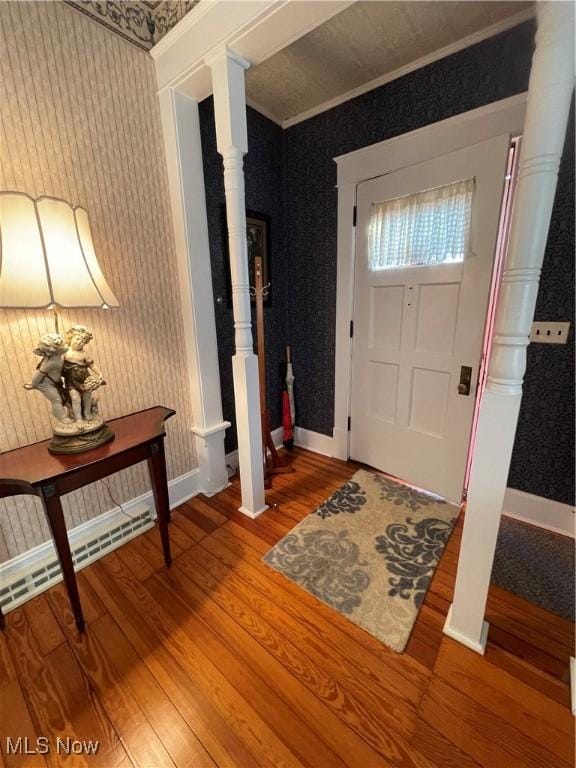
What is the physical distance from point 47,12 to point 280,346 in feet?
6.61

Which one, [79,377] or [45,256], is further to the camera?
[79,377]

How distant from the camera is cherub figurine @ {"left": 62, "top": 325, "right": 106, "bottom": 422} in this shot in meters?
1.19

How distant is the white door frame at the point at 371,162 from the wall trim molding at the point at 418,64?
1.00ft

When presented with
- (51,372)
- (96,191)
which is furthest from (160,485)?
(96,191)

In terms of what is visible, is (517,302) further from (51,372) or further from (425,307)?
(51,372)

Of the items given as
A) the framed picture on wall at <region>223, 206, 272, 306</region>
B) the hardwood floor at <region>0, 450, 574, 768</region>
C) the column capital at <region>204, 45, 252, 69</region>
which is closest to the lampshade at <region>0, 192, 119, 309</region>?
the column capital at <region>204, 45, 252, 69</region>

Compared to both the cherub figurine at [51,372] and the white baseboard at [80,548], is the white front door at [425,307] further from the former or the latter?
the cherub figurine at [51,372]

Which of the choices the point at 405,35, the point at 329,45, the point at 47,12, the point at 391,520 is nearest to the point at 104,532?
the point at 391,520

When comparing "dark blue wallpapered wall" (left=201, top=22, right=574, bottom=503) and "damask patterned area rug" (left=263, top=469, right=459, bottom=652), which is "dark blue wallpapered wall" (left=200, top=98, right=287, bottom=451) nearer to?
"dark blue wallpapered wall" (left=201, top=22, right=574, bottom=503)

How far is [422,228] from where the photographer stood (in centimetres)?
181

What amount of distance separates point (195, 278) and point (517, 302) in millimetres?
1503

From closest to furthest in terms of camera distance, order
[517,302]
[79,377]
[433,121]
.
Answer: [517,302], [79,377], [433,121]

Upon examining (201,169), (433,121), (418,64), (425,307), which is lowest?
(425,307)

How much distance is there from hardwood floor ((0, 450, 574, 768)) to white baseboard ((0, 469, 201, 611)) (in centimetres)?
7
